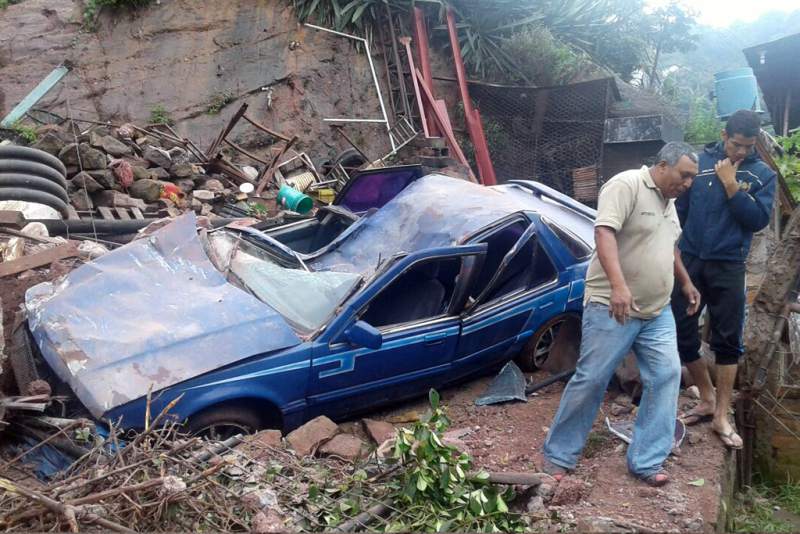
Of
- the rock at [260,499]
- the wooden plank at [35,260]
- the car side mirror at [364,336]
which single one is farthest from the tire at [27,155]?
the rock at [260,499]

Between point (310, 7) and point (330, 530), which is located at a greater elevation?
point (310, 7)

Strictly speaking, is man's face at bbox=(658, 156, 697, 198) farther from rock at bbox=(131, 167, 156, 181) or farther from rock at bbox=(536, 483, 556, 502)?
rock at bbox=(131, 167, 156, 181)

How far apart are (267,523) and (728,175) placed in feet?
10.3

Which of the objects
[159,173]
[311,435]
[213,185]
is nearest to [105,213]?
[159,173]

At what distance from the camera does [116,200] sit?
9.56 meters

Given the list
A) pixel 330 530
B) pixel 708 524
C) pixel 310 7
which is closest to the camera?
pixel 330 530

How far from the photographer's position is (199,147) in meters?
12.9

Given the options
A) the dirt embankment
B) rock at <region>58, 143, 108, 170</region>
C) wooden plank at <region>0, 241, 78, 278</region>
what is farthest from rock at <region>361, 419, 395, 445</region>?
the dirt embankment

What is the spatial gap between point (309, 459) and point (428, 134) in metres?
10.4

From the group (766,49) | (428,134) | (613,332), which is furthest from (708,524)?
(766,49)

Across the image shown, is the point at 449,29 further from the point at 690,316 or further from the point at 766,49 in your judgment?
the point at 690,316

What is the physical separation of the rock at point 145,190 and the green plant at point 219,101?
347 cm

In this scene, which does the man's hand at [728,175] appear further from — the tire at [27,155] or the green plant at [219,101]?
the green plant at [219,101]

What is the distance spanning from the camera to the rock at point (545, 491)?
3.73 meters
